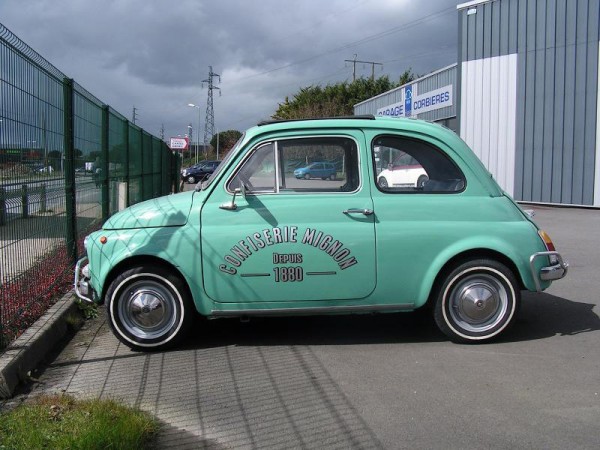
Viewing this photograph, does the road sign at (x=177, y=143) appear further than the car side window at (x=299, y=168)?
Yes

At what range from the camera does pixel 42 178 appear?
5816mm

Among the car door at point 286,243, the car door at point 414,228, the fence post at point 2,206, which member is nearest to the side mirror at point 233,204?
the car door at point 286,243

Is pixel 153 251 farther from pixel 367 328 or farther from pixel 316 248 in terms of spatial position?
pixel 367 328

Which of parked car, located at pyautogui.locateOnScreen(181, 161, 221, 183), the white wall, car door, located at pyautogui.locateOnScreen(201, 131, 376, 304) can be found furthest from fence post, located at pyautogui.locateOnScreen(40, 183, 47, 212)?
parked car, located at pyautogui.locateOnScreen(181, 161, 221, 183)

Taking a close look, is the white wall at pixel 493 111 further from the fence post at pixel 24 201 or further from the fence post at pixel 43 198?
the fence post at pixel 24 201

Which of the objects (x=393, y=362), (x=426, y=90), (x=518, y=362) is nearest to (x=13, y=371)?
(x=393, y=362)

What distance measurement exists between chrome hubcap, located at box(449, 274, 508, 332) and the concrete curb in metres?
3.37

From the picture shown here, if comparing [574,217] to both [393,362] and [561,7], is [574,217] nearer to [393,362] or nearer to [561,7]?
[561,7]

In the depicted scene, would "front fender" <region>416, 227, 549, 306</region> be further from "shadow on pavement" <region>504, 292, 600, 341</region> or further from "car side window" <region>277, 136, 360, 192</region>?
"car side window" <region>277, 136, 360, 192</region>

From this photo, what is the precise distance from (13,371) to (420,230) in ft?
10.7

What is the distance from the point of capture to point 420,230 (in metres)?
5.01

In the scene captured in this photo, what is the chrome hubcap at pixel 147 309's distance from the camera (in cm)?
503

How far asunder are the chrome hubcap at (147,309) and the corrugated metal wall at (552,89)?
15.9 m

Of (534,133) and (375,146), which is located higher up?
(534,133)
